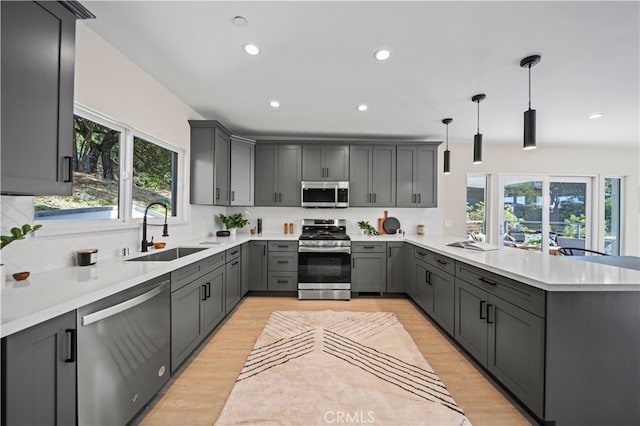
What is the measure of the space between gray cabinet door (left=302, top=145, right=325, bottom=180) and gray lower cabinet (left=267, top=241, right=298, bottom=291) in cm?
114

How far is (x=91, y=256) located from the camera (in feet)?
5.86

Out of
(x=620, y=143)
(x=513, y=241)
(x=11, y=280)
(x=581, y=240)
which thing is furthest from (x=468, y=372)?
(x=620, y=143)

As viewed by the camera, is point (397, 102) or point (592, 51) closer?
point (592, 51)

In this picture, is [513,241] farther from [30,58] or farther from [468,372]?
[30,58]

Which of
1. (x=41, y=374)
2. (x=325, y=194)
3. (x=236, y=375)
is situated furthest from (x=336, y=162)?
(x=41, y=374)

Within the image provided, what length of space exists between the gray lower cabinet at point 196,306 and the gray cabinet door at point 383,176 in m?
2.60

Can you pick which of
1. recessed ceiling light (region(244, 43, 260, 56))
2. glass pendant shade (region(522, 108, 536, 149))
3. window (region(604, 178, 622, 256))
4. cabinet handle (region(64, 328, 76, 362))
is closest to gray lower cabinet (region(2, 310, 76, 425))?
cabinet handle (region(64, 328, 76, 362))

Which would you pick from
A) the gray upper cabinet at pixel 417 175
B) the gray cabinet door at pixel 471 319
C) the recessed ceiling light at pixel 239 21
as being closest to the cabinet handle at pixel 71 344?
the recessed ceiling light at pixel 239 21

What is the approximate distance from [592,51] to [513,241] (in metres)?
3.59

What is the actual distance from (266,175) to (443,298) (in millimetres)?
3039

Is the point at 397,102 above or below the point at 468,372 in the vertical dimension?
above

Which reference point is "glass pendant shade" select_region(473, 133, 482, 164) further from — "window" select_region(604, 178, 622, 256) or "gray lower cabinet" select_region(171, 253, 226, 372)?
"window" select_region(604, 178, 622, 256)

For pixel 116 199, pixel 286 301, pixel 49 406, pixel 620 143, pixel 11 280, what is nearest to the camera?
pixel 49 406

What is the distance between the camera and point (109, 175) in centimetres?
224
